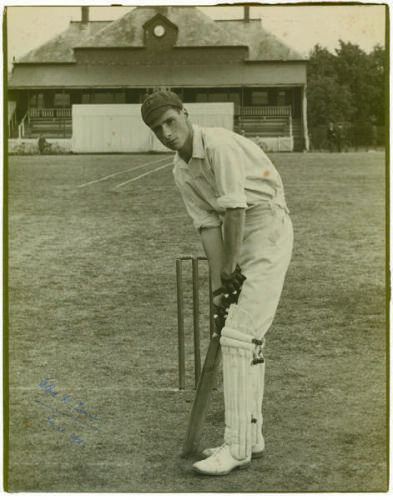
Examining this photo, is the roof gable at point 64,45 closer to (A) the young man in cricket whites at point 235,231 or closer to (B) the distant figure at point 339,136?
(A) the young man in cricket whites at point 235,231

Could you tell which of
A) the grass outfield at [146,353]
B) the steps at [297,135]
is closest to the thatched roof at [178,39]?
the steps at [297,135]

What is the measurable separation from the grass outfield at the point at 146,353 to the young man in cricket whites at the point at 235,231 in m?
0.38

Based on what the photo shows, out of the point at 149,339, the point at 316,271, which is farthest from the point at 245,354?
the point at 316,271

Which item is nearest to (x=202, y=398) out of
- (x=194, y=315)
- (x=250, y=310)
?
(x=250, y=310)

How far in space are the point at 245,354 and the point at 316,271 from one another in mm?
3950

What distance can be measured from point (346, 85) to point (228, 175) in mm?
1628

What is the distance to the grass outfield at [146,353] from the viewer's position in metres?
4.89

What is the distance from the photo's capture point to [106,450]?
5.07 meters

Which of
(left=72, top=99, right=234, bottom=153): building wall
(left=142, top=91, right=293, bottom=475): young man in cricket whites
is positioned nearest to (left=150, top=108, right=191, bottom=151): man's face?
(left=142, top=91, right=293, bottom=475): young man in cricket whites

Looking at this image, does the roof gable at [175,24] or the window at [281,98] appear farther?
the window at [281,98]

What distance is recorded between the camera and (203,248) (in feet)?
17.9
